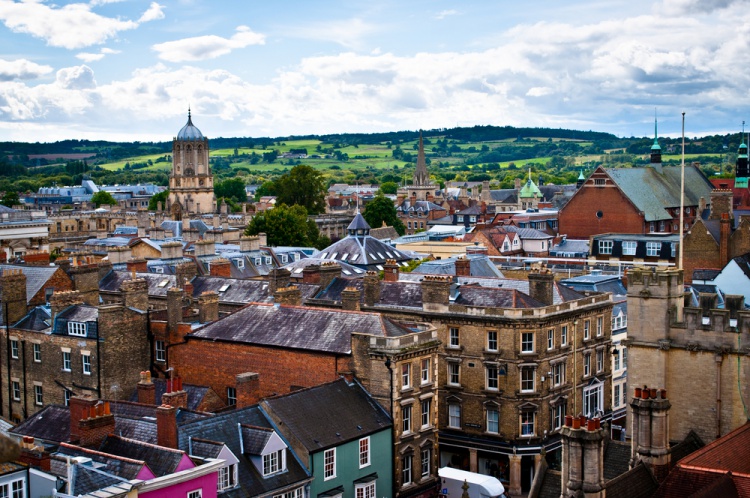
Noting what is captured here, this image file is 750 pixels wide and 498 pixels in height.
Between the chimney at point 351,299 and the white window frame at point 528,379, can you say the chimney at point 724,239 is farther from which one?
the chimney at point 351,299

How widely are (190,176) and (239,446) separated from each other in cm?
13220

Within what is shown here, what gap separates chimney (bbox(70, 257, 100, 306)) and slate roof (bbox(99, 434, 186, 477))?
21583mm

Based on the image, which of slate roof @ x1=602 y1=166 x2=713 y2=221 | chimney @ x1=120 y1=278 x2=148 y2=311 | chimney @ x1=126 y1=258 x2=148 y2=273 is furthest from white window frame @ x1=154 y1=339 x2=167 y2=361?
slate roof @ x1=602 y1=166 x2=713 y2=221

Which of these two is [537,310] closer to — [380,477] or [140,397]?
[380,477]

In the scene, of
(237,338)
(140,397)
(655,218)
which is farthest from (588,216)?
(140,397)

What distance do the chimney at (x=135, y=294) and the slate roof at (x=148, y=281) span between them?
861cm

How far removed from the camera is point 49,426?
3534 centimetres

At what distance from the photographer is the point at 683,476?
78.3ft

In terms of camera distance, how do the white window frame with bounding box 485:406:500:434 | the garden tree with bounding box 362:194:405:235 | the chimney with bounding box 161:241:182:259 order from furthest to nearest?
the garden tree with bounding box 362:194:405:235 < the chimney with bounding box 161:241:182:259 < the white window frame with bounding box 485:406:500:434

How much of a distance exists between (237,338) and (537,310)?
49.9ft

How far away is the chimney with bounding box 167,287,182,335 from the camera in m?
45.9

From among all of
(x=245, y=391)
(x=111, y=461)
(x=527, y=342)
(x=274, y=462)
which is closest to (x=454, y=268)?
(x=527, y=342)

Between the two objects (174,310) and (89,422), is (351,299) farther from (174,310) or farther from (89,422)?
(89,422)

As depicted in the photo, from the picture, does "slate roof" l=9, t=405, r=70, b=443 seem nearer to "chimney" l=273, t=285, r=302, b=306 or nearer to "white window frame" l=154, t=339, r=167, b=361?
"white window frame" l=154, t=339, r=167, b=361
